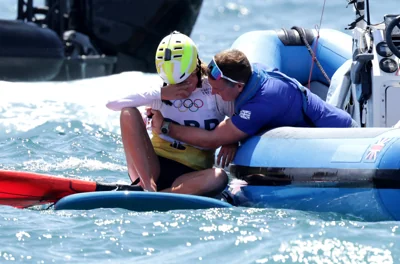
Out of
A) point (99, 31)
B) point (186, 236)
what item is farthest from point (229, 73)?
point (99, 31)

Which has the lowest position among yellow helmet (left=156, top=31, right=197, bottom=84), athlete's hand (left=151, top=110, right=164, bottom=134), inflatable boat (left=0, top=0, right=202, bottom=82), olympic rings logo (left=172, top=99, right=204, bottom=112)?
inflatable boat (left=0, top=0, right=202, bottom=82)

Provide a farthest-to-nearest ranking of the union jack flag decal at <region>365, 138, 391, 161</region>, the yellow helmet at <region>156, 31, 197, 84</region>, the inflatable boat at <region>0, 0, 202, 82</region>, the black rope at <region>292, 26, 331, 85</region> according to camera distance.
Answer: the inflatable boat at <region>0, 0, 202, 82</region> < the black rope at <region>292, 26, 331, 85</region> < the yellow helmet at <region>156, 31, 197, 84</region> < the union jack flag decal at <region>365, 138, 391, 161</region>

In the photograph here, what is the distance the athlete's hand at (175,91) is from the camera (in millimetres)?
5734

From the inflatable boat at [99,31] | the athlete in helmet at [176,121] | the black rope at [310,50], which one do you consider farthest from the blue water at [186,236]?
the inflatable boat at [99,31]

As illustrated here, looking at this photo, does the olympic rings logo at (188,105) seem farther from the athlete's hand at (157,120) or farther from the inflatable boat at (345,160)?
the inflatable boat at (345,160)

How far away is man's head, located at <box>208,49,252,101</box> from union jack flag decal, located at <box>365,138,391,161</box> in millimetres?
835

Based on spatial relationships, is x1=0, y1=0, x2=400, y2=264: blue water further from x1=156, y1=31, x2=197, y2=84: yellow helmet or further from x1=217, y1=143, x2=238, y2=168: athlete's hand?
x1=156, y1=31, x2=197, y2=84: yellow helmet

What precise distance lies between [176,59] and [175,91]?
0.19m

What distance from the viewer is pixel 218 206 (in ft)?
17.9

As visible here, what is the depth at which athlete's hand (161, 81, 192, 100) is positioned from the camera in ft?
18.8

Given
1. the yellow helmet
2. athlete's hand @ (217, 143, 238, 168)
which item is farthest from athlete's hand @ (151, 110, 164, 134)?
athlete's hand @ (217, 143, 238, 168)

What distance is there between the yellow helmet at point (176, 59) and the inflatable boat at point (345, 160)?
54 centimetres

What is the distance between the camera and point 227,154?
5734 mm

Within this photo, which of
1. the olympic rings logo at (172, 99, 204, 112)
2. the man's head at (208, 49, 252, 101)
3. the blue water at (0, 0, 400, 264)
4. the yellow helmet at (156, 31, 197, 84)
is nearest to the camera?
the blue water at (0, 0, 400, 264)
